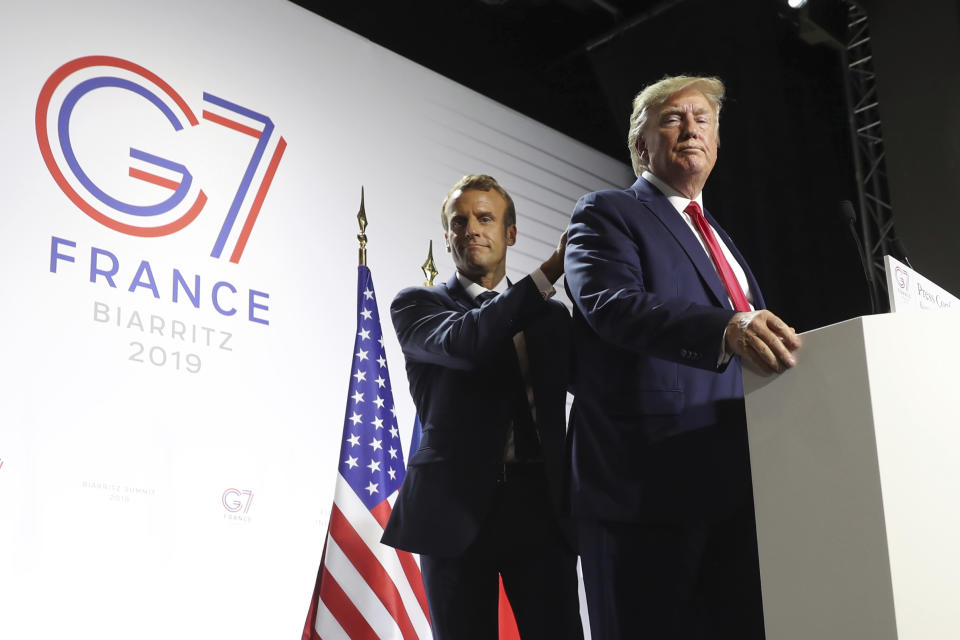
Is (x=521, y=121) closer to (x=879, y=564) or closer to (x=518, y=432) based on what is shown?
(x=518, y=432)

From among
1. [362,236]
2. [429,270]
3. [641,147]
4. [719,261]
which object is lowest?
[719,261]

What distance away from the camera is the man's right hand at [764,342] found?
54.7 inches

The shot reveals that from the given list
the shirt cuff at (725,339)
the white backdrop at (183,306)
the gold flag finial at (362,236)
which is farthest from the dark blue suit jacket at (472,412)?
the gold flag finial at (362,236)

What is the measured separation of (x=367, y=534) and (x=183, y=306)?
1.04 m

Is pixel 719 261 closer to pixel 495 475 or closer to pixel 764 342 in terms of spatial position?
pixel 764 342

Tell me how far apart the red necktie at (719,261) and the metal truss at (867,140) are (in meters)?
3.44

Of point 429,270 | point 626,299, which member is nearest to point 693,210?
point 626,299

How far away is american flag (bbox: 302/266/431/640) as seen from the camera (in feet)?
11.2

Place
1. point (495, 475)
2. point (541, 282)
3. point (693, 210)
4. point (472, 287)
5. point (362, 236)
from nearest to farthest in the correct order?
point (693, 210)
point (541, 282)
point (495, 475)
point (472, 287)
point (362, 236)

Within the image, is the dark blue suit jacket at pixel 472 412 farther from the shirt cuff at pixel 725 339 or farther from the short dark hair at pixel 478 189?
the shirt cuff at pixel 725 339

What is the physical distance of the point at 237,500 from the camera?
3.62m

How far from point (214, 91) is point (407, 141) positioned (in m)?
0.97

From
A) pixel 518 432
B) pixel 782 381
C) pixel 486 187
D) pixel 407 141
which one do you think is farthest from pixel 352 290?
pixel 782 381

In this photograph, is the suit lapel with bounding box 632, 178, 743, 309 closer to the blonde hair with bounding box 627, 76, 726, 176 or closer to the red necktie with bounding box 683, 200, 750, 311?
the red necktie with bounding box 683, 200, 750, 311
